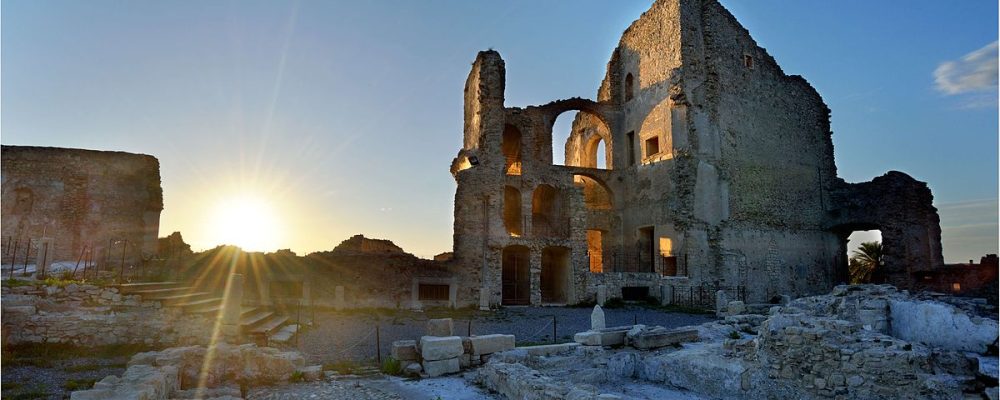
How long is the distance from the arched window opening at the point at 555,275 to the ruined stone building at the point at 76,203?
19.7 meters

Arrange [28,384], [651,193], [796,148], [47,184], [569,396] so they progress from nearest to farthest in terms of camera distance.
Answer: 1. [569,396]
2. [28,384]
3. [47,184]
4. [651,193]
5. [796,148]

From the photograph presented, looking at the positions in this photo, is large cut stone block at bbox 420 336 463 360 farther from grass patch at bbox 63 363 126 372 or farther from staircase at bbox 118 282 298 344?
grass patch at bbox 63 363 126 372

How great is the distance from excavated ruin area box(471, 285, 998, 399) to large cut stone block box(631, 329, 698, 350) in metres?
0.15

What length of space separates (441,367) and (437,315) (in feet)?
34.2

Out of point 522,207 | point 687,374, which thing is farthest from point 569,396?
point 522,207

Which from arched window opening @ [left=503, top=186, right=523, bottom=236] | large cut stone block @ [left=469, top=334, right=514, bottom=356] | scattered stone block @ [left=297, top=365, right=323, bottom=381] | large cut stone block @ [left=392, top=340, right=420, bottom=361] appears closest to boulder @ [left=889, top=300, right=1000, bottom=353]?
large cut stone block @ [left=469, top=334, right=514, bottom=356]

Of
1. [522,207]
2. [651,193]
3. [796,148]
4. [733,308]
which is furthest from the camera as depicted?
[796,148]

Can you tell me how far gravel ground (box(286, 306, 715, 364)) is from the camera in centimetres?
1469

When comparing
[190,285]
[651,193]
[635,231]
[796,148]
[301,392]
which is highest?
[796,148]

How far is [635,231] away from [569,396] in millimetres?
27003

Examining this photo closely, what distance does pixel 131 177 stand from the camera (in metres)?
26.4

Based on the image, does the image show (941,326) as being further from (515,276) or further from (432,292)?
(515,276)

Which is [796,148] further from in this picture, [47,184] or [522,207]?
[47,184]

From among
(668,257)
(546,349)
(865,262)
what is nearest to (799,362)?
(546,349)
